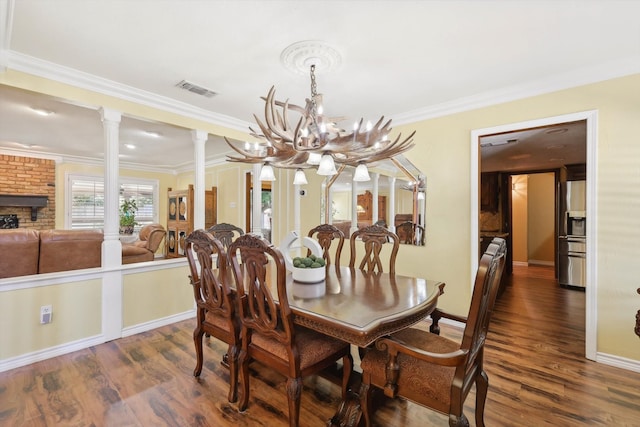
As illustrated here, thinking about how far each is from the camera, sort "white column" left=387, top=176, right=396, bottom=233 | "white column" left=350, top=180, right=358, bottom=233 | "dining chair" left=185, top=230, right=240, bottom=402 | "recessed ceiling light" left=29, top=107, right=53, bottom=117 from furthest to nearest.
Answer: "white column" left=350, top=180, right=358, bottom=233, "white column" left=387, top=176, right=396, bottom=233, "recessed ceiling light" left=29, top=107, right=53, bottom=117, "dining chair" left=185, top=230, right=240, bottom=402

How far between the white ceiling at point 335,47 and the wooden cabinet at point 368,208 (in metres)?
1.26

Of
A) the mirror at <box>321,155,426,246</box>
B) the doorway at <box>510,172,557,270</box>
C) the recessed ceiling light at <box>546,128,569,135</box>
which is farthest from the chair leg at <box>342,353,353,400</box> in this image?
the doorway at <box>510,172,557,270</box>

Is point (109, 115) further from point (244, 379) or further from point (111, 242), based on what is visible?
point (244, 379)

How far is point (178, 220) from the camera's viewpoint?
6582 millimetres

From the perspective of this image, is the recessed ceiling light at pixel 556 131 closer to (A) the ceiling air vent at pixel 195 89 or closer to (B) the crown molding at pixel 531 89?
(B) the crown molding at pixel 531 89

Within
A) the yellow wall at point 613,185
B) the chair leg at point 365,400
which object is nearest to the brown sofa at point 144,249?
the chair leg at point 365,400

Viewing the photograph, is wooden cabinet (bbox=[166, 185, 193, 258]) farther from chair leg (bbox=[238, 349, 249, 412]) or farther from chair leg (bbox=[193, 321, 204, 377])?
chair leg (bbox=[238, 349, 249, 412])

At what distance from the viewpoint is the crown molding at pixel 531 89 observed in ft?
7.71

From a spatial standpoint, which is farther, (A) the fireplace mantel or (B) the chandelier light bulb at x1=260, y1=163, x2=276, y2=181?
(A) the fireplace mantel

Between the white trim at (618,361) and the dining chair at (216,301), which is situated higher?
the dining chair at (216,301)

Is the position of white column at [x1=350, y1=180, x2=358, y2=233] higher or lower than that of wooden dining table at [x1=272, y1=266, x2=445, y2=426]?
higher

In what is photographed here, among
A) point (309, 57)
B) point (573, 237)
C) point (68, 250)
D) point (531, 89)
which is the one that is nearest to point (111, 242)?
point (68, 250)

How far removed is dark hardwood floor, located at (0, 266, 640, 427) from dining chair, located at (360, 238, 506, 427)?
491mm

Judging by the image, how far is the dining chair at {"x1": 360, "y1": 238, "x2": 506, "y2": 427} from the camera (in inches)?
49.2
